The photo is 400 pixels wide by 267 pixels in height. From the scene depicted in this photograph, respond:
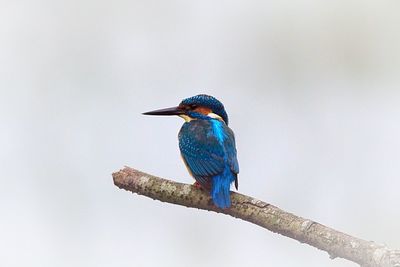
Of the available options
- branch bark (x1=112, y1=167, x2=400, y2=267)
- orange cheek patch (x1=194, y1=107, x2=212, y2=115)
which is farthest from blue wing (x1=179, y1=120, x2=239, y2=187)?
branch bark (x1=112, y1=167, x2=400, y2=267)

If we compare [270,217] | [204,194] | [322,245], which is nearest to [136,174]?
[204,194]

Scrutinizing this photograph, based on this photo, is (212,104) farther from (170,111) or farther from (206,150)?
(206,150)

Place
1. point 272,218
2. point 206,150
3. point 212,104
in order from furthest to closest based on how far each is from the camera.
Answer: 1. point 212,104
2. point 206,150
3. point 272,218

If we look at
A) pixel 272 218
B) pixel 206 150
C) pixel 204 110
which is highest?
pixel 204 110

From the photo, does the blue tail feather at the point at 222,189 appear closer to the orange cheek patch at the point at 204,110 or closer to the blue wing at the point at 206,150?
the blue wing at the point at 206,150

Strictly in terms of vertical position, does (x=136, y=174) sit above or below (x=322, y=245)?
above

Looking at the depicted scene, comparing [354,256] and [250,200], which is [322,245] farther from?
[250,200]

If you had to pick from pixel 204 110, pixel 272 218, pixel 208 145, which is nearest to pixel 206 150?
pixel 208 145
